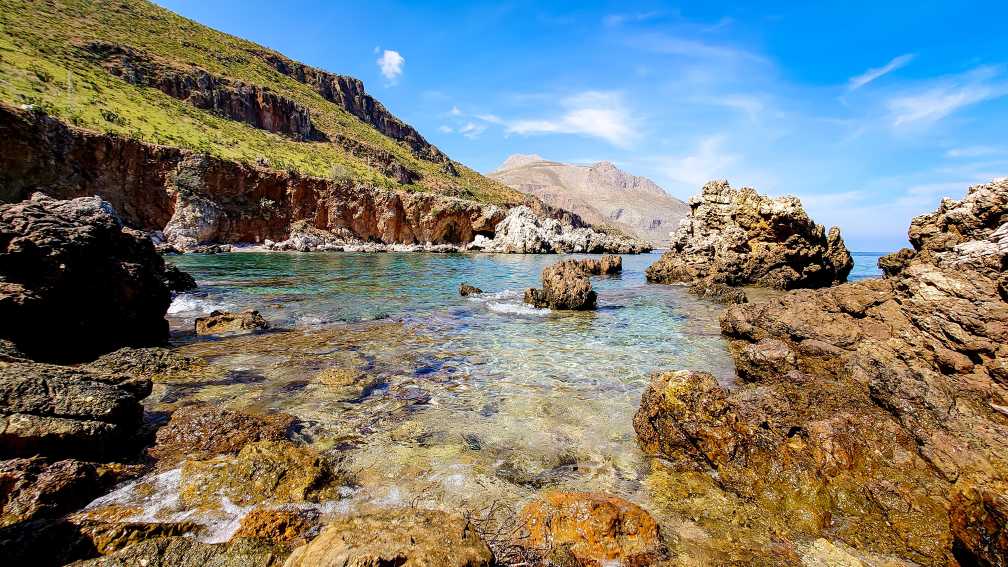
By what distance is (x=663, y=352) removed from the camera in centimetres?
1018

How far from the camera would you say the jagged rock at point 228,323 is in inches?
436

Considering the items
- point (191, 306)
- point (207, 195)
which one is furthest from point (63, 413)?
point (207, 195)

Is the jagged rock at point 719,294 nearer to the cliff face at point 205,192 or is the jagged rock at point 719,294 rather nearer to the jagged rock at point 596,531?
the jagged rock at point 596,531

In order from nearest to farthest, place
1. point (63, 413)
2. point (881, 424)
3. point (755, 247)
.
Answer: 1. point (63, 413)
2. point (881, 424)
3. point (755, 247)

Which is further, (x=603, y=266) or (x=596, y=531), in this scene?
(x=603, y=266)

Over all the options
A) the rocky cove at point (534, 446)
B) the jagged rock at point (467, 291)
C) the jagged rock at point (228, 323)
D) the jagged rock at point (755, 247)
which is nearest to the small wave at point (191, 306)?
the jagged rock at point (228, 323)

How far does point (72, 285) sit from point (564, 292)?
1450 centimetres

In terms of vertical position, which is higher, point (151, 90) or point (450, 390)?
point (151, 90)

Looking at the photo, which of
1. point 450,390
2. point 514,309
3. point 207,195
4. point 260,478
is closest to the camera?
point 260,478

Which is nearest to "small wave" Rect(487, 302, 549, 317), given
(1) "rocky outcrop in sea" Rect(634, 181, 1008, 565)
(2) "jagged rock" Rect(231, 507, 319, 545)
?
(1) "rocky outcrop in sea" Rect(634, 181, 1008, 565)

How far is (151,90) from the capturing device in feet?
196

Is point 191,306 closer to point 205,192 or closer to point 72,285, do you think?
point 72,285

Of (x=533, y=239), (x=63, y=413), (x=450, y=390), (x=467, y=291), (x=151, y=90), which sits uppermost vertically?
(x=151, y=90)

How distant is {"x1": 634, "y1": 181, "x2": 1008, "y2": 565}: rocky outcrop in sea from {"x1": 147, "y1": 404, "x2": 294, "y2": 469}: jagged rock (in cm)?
517
